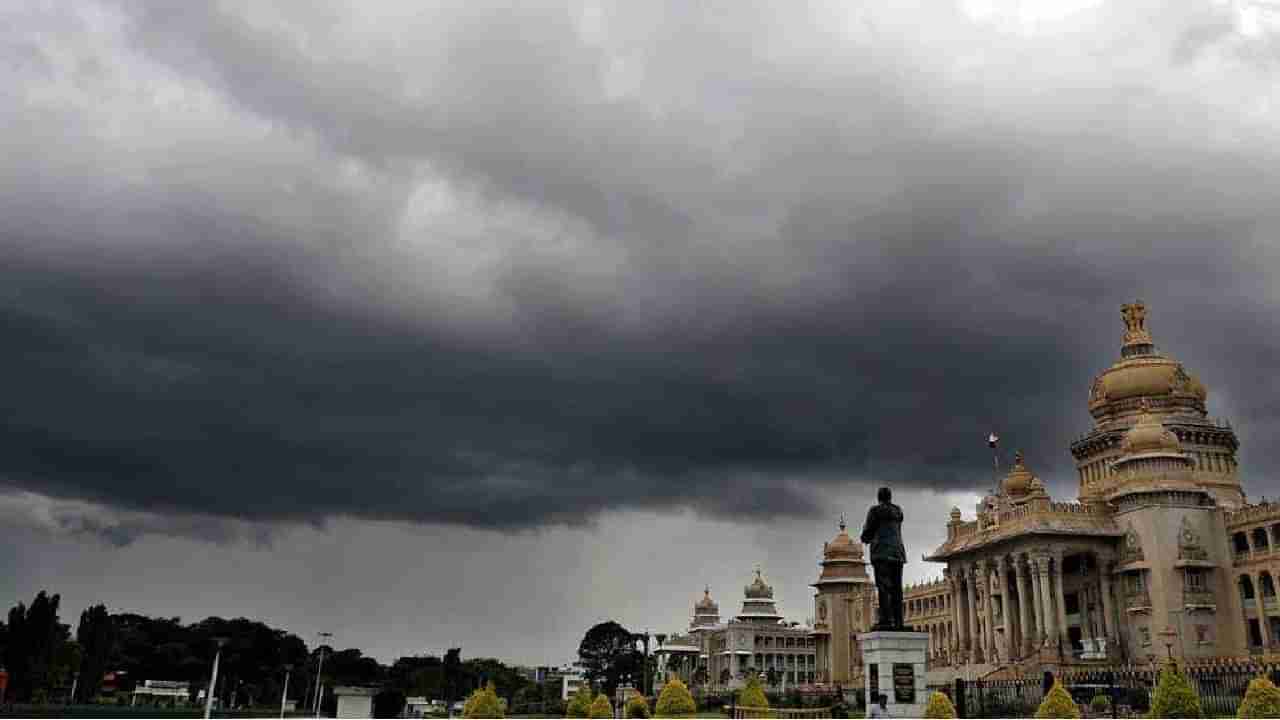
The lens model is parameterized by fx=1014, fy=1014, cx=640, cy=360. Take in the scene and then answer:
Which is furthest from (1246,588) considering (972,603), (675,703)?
(675,703)

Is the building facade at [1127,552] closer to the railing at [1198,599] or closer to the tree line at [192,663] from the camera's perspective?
the railing at [1198,599]

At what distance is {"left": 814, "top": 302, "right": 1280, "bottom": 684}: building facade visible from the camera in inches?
2960

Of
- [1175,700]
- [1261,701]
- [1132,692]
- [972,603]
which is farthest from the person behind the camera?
[972,603]

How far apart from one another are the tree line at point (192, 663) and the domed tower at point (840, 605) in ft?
128

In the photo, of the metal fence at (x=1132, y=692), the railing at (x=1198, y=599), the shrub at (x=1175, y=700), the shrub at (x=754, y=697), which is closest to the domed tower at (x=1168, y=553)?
the railing at (x=1198, y=599)

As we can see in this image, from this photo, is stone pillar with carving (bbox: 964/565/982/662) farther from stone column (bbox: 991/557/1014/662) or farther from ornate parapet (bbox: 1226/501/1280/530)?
ornate parapet (bbox: 1226/501/1280/530)

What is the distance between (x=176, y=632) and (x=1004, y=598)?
408 ft

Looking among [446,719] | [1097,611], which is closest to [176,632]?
[446,719]

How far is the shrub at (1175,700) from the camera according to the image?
44625mm

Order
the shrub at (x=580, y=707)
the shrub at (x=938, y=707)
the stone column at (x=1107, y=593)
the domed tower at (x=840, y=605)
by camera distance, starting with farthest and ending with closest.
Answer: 1. the domed tower at (x=840, y=605)
2. the stone column at (x=1107, y=593)
3. the shrub at (x=580, y=707)
4. the shrub at (x=938, y=707)

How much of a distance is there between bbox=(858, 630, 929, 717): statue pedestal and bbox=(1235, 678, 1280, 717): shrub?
685 inches

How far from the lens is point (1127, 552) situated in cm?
7994

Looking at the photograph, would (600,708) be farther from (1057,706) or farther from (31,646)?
(31,646)

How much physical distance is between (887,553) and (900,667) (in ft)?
12.3
